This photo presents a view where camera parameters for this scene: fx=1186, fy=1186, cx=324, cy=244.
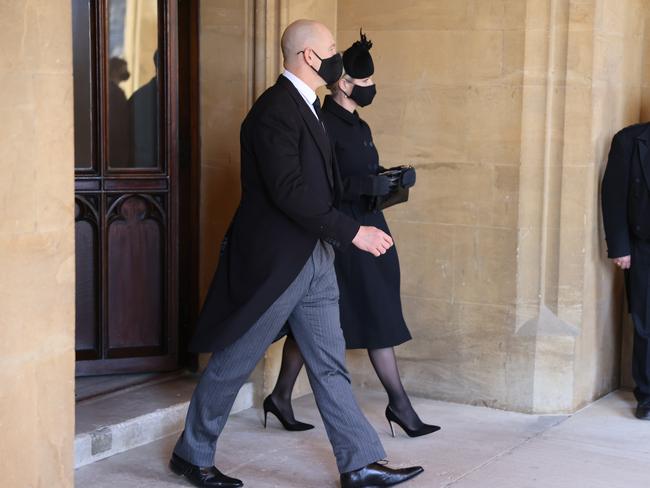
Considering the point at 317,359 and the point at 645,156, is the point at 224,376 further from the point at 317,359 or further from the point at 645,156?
the point at 645,156

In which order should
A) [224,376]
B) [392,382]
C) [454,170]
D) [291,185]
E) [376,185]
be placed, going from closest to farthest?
[291,185] → [224,376] → [376,185] → [392,382] → [454,170]

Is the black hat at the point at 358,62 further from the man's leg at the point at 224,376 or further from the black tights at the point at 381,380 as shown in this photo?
the black tights at the point at 381,380

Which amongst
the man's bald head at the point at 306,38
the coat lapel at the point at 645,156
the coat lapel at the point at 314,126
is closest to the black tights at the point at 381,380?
the coat lapel at the point at 314,126

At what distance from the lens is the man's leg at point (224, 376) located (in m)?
4.34

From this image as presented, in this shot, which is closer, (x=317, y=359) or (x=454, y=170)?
(x=317, y=359)

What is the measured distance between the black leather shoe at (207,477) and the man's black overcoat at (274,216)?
18.4 inches

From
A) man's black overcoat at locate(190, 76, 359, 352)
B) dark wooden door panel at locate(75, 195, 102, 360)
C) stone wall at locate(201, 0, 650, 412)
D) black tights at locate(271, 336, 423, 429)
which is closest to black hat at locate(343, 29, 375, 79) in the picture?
stone wall at locate(201, 0, 650, 412)

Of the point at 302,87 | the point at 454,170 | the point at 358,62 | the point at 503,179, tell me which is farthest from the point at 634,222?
the point at 302,87

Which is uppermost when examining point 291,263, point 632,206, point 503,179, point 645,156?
point 645,156

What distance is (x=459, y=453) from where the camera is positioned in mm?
5078

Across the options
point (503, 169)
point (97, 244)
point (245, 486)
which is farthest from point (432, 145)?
point (245, 486)

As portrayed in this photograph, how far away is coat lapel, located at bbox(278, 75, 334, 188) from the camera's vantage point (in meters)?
4.29

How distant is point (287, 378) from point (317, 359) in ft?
3.12

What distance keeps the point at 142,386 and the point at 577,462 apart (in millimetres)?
2038
